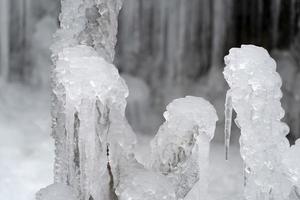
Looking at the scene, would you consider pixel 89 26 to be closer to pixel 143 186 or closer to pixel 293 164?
pixel 143 186

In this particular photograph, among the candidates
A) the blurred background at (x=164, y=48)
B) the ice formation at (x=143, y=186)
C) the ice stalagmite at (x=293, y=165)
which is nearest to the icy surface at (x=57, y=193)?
the ice formation at (x=143, y=186)

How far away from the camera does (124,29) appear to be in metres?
7.02

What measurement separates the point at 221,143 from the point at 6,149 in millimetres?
1585

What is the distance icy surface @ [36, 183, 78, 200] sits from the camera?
2.74 m

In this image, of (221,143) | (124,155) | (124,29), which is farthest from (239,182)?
(124,29)

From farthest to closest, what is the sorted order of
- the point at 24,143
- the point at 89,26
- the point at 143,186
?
the point at 24,143 → the point at 89,26 → the point at 143,186

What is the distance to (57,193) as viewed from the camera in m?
2.75

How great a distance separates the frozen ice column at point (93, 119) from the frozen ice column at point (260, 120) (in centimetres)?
42

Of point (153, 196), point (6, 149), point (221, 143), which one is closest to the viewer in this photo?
point (153, 196)

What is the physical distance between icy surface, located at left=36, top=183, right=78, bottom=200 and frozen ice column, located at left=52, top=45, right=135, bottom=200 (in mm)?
78

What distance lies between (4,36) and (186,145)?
401 cm

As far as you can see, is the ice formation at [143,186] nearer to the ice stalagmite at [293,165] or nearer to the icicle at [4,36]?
the ice stalagmite at [293,165]

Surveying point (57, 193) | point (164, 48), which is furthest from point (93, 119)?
point (164, 48)

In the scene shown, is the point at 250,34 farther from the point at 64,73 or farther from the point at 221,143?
the point at 64,73
